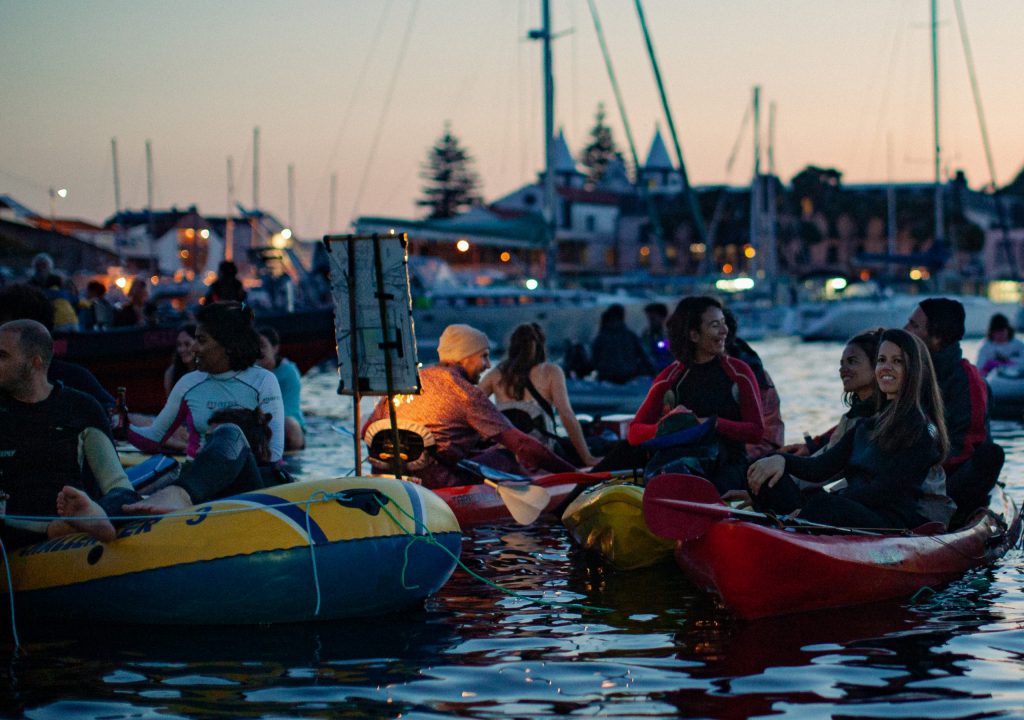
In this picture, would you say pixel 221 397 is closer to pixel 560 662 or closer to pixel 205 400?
pixel 205 400

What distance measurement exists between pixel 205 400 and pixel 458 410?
2.81 meters

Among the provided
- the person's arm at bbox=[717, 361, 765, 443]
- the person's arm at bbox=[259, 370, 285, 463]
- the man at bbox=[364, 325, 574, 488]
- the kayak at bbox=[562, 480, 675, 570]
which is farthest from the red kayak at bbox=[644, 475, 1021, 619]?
the man at bbox=[364, 325, 574, 488]

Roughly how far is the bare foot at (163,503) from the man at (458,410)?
286 cm

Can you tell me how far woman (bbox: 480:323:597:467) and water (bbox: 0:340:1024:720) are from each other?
298 cm

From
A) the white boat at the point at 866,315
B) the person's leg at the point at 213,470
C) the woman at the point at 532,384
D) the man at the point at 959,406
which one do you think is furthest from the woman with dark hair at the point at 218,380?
the white boat at the point at 866,315

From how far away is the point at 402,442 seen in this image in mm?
10797

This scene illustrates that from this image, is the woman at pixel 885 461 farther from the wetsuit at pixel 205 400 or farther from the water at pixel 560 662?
the wetsuit at pixel 205 400

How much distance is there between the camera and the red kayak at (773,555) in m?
7.70

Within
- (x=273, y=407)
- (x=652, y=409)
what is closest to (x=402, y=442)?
(x=652, y=409)

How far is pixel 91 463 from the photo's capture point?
741 cm

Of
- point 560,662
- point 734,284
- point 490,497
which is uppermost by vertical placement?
point 734,284

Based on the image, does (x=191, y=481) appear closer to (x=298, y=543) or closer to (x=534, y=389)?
(x=298, y=543)

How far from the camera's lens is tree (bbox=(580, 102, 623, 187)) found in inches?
5374

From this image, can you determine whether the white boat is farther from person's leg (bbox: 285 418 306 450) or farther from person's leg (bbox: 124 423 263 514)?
person's leg (bbox: 124 423 263 514)
